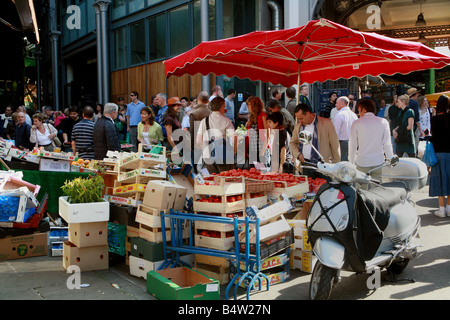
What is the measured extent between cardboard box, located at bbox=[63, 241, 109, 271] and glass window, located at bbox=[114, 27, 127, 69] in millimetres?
14231

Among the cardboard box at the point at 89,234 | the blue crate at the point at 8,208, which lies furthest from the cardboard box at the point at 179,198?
the blue crate at the point at 8,208

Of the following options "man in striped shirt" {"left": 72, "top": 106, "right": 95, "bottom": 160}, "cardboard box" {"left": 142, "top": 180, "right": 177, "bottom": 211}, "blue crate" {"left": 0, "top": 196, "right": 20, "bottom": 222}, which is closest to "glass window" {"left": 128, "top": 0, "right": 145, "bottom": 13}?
"man in striped shirt" {"left": 72, "top": 106, "right": 95, "bottom": 160}

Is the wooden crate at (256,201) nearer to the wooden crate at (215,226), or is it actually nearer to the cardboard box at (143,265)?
the wooden crate at (215,226)

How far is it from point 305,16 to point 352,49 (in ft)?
25.6

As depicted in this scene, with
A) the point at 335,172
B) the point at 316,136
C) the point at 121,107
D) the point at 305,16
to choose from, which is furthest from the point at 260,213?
the point at 121,107

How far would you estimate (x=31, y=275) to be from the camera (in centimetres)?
568

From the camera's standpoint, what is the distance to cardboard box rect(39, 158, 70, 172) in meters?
8.38

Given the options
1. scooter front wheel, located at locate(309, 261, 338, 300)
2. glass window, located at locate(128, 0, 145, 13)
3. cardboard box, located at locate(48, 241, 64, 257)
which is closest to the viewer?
scooter front wheel, located at locate(309, 261, 338, 300)

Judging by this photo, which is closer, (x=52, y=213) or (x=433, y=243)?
(x=433, y=243)

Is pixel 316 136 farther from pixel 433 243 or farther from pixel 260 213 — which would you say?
pixel 260 213

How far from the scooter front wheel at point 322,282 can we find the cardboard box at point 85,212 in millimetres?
2646

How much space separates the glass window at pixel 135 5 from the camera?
58.8 feet

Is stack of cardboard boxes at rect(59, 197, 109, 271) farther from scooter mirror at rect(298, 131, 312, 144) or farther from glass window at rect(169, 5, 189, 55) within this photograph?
glass window at rect(169, 5, 189, 55)

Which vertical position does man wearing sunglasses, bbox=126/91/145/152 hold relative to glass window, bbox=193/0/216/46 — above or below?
below
